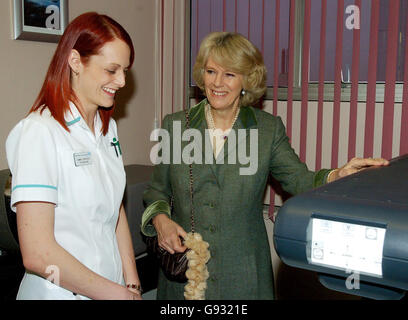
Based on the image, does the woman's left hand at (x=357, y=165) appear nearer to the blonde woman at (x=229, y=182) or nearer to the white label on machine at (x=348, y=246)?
the blonde woman at (x=229, y=182)

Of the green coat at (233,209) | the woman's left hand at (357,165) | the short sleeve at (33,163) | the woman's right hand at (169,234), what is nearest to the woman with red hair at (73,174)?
Answer: the short sleeve at (33,163)

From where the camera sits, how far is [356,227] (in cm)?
76

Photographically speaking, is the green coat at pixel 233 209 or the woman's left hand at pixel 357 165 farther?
the green coat at pixel 233 209

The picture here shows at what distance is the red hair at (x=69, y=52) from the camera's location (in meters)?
1.34

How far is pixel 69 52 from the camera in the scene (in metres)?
1.37

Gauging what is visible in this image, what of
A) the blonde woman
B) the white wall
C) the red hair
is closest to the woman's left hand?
the blonde woman

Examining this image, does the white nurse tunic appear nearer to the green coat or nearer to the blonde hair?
the green coat

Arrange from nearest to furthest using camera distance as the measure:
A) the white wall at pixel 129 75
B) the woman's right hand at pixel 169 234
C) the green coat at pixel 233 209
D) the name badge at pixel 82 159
A: the name badge at pixel 82 159 → the woman's right hand at pixel 169 234 → the green coat at pixel 233 209 → the white wall at pixel 129 75

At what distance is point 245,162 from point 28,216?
0.96 metres

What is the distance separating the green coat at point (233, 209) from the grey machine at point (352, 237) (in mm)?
1011

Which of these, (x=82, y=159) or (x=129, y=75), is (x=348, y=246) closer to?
(x=82, y=159)
